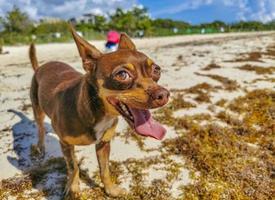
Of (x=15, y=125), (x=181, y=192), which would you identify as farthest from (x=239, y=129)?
(x=15, y=125)

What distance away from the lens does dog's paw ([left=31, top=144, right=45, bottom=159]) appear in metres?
5.82

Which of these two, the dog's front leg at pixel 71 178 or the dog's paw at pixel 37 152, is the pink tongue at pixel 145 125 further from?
the dog's paw at pixel 37 152

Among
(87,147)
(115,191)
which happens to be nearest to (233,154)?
(115,191)

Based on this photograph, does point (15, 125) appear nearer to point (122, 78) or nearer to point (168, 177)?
point (168, 177)

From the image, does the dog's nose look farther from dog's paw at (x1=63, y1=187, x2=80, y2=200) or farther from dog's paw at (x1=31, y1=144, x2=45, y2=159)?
dog's paw at (x1=31, y1=144, x2=45, y2=159)

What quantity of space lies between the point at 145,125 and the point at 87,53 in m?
0.94

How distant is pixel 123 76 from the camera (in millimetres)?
3246

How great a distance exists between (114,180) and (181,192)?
0.94 meters

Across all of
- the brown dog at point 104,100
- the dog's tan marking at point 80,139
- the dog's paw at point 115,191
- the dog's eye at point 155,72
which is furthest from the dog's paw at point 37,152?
the dog's eye at point 155,72

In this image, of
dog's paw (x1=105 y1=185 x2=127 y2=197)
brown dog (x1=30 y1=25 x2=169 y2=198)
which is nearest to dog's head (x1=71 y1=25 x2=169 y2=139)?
brown dog (x1=30 y1=25 x2=169 y2=198)

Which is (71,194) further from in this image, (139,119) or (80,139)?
(139,119)

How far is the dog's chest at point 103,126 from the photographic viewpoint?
3848 millimetres

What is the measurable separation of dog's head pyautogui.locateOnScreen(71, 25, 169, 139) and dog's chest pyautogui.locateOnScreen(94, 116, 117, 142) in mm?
235

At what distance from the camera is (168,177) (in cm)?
501
